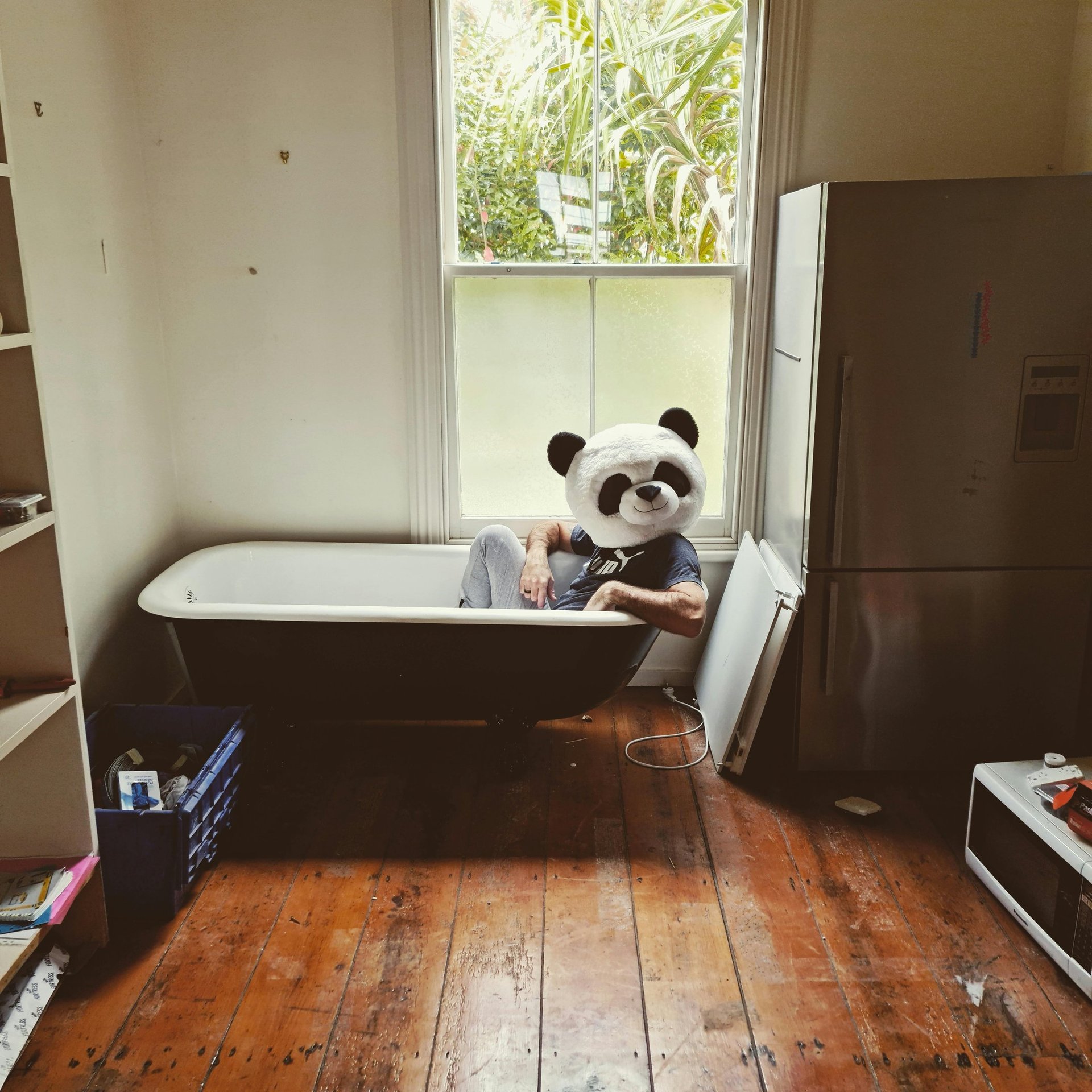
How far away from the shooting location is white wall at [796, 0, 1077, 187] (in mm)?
2768

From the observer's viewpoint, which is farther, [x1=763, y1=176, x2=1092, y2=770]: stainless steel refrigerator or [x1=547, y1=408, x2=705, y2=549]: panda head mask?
[x1=547, y1=408, x2=705, y2=549]: panda head mask

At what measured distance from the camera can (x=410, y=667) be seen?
8.44ft

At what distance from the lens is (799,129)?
2861 millimetres

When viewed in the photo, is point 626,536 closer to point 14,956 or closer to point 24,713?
point 24,713

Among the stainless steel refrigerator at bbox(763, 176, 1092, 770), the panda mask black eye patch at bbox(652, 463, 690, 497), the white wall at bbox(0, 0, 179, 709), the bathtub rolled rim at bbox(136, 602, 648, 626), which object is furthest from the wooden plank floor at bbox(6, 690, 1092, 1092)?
the panda mask black eye patch at bbox(652, 463, 690, 497)

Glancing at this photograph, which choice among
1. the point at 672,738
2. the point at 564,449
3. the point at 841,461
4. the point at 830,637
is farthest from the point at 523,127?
the point at 672,738

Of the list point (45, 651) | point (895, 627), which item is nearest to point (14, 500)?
point (45, 651)

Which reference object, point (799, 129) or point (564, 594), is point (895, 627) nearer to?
point (564, 594)

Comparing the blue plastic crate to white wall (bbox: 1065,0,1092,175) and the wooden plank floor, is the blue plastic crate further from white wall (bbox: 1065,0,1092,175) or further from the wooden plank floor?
white wall (bbox: 1065,0,1092,175)

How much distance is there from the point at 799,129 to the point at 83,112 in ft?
6.59

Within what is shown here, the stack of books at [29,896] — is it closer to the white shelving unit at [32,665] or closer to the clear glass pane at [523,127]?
the white shelving unit at [32,665]

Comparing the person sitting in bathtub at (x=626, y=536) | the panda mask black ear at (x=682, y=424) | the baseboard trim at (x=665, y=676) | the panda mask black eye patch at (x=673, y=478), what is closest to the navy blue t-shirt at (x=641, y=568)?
the person sitting in bathtub at (x=626, y=536)

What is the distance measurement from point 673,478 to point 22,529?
1.62 metres

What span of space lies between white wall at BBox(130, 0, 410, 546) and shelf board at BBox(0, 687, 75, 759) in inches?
55.4
